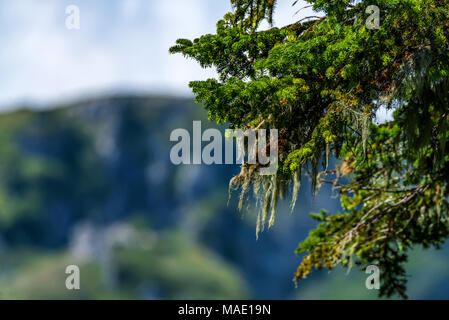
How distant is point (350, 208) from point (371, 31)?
187 inches

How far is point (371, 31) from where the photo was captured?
7391 mm

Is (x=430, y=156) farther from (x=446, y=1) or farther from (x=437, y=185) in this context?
(x=446, y=1)

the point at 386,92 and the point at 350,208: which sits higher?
the point at 386,92

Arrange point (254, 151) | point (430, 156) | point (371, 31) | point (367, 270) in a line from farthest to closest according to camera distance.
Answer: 1. point (367, 270)
2. point (430, 156)
3. point (254, 151)
4. point (371, 31)

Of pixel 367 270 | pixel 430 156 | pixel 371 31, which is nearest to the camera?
pixel 371 31

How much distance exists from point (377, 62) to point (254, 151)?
1923mm

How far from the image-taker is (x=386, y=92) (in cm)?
768

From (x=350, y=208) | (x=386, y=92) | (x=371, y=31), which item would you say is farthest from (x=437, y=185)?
(x=371, y=31)

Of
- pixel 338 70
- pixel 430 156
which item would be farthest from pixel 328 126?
pixel 430 156

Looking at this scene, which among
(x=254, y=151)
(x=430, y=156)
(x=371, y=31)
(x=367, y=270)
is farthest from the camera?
(x=367, y=270)

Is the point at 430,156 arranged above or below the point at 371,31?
below
